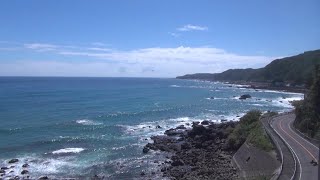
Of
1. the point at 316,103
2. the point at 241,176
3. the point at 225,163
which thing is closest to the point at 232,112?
the point at 316,103

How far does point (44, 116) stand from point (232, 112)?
38603 millimetres

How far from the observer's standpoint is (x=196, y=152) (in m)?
42.3

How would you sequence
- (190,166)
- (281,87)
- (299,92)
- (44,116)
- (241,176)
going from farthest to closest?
(281,87) → (299,92) → (44,116) → (190,166) → (241,176)

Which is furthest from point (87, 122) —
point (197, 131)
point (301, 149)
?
point (301, 149)

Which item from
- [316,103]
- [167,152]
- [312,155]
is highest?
[316,103]

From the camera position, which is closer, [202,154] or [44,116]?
[202,154]

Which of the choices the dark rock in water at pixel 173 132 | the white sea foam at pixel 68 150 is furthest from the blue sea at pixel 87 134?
the dark rock in water at pixel 173 132

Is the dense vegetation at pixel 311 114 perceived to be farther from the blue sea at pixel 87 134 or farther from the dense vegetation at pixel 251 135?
the blue sea at pixel 87 134

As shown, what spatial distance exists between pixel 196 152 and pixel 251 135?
6810 millimetres

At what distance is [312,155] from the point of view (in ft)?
92.8

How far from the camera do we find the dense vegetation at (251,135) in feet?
113

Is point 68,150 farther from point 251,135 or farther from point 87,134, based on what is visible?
point 251,135

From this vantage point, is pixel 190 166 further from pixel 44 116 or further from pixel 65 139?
pixel 44 116

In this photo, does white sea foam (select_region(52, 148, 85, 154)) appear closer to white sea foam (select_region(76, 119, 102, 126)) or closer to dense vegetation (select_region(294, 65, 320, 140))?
white sea foam (select_region(76, 119, 102, 126))
